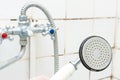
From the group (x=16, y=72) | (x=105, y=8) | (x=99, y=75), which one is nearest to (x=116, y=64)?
(x=99, y=75)

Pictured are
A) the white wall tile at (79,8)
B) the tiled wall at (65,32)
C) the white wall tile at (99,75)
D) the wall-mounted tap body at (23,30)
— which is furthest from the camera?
the white wall tile at (99,75)

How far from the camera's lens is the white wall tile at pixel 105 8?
34.8 inches

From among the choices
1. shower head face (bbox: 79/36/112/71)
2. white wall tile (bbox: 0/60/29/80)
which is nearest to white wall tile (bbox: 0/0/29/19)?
white wall tile (bbox: 0/60/29/80)

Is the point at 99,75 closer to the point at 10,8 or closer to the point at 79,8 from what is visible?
the point at 79,8

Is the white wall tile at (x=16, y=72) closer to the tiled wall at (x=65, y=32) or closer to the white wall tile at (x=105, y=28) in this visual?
the tiled wall at (x=65, y=32)

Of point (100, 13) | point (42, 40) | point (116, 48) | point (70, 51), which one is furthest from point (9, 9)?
point (116, 48)

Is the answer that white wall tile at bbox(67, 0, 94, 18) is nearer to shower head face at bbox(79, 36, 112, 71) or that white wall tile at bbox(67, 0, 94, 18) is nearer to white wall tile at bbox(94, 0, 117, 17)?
white wall tile at bbox(94, 0, 117, 17)

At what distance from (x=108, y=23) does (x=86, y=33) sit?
0.42 feet

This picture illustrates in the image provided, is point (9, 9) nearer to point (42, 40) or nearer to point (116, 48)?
point (42, 40)

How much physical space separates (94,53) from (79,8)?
1.29ft

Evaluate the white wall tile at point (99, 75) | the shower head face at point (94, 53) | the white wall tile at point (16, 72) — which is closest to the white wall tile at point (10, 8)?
the white wall tile at point (16, 72)

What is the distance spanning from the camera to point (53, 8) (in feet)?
2.49

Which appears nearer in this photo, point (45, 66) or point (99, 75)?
point (45, 66)

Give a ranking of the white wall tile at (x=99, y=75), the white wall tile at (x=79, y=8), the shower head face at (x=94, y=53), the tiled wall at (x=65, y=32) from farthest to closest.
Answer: the white wall tile at (x=99, y=75) < the white wall tile at (x=79, y=8) < the tiled wall at (x=65, y=32) < the shower head face at (x=94, y=53)
